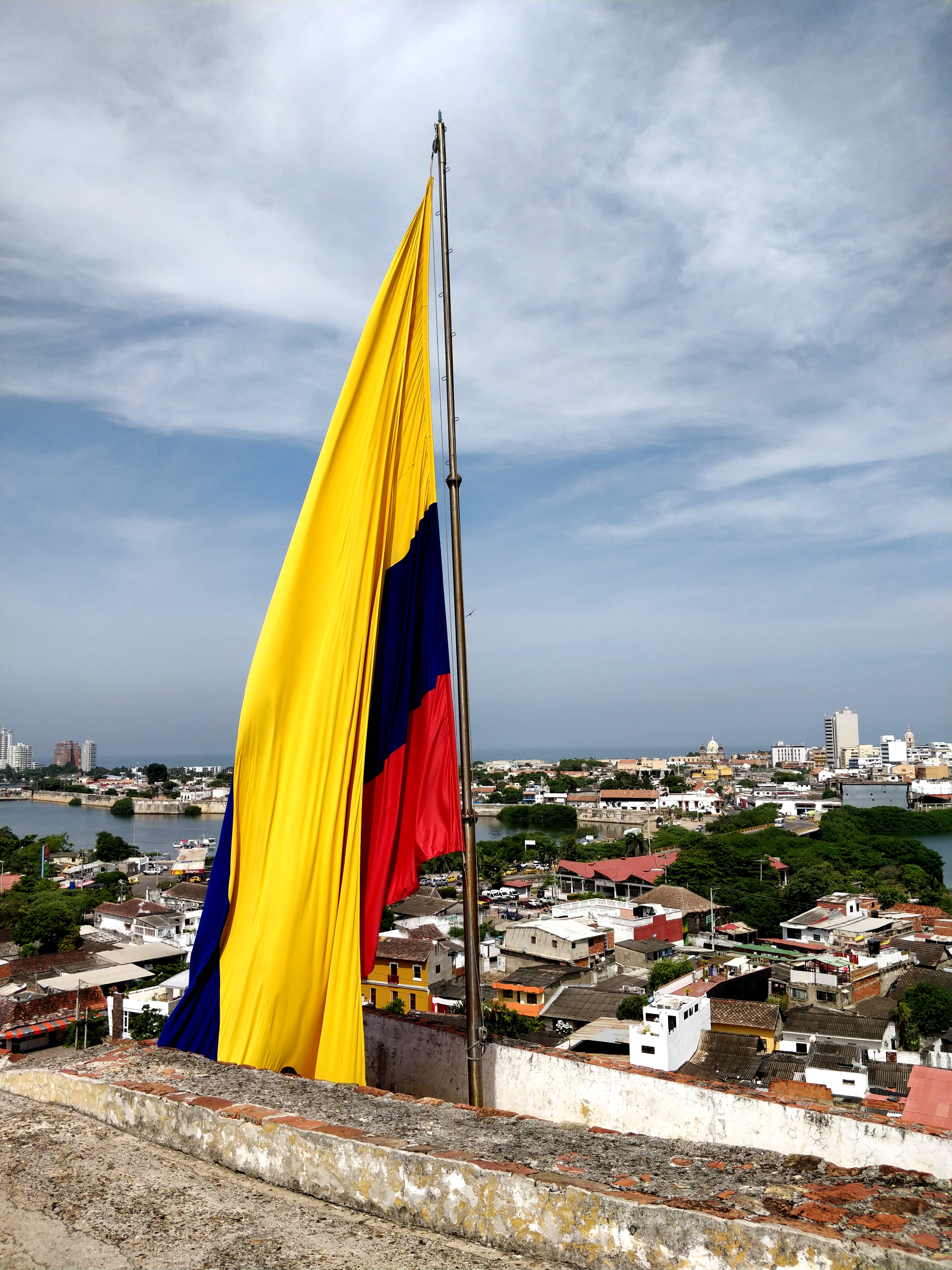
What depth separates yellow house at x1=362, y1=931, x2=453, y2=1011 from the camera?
14828 mm

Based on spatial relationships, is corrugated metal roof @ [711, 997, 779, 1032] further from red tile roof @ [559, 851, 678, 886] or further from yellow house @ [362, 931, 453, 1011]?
red tile roof @ [559, 851, 678, 886]

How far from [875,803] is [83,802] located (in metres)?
56.6

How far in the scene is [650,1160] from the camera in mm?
1727

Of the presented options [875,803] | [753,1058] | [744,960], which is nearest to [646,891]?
[744,960]

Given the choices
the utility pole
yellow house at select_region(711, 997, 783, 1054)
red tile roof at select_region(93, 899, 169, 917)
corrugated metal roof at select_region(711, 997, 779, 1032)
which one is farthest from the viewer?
red tile roof at select_region(93, 899, 169, 917)

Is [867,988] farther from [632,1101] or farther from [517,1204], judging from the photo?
[517,1204]

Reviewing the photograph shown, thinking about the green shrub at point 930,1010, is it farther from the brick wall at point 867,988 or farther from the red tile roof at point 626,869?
the red tile roof at point 626,869

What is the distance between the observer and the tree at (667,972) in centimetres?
1463

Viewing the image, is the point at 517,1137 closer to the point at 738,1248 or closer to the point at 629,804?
the point at 738,1248

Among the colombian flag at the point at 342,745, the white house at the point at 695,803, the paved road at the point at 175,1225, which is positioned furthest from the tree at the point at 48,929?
the white house at the point at 695,803

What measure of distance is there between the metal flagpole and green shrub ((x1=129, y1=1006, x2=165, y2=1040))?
9590 mm

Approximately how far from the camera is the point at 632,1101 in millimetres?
2584

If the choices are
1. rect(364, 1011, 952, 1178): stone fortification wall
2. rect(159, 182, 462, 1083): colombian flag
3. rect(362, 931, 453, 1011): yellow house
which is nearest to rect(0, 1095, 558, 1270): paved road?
rect(159, 182, 462, 1083): colombian flag

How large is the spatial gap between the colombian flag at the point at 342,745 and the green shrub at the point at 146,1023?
9.46 meters
